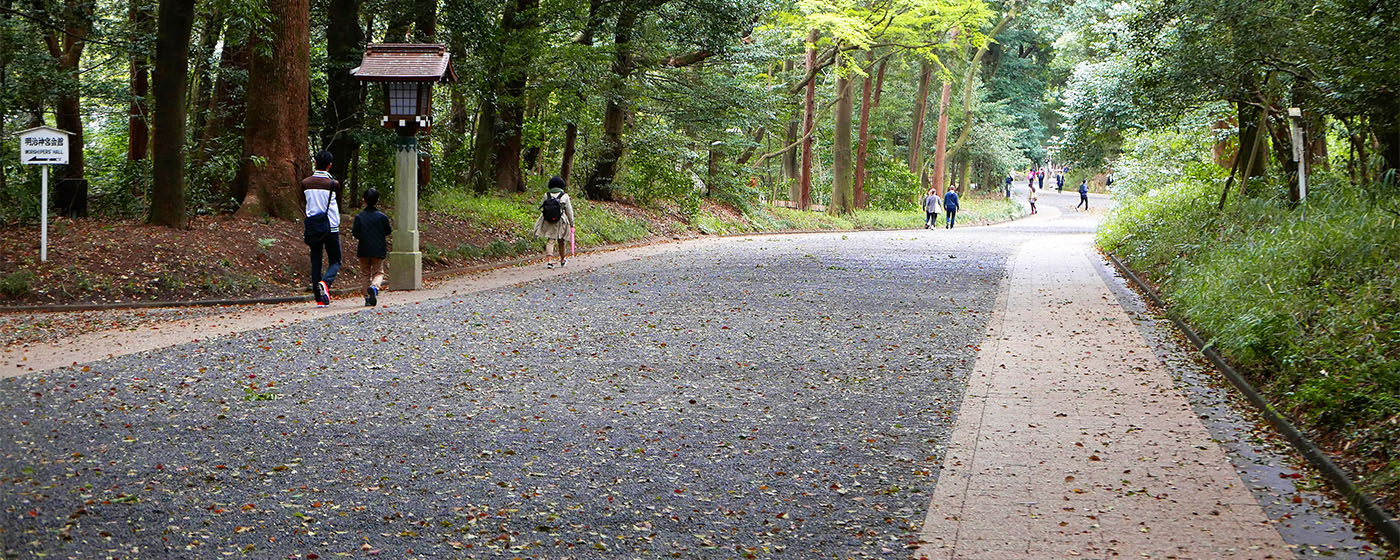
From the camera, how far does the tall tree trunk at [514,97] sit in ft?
62.4

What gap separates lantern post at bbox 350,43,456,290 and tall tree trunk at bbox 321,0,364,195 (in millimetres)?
3397

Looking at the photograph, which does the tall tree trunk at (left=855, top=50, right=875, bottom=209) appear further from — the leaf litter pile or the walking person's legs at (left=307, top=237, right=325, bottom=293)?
the walking person's legs at (left=307, top=237, right=325, bottom=293)

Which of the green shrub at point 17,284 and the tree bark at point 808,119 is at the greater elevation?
the tree bark at point 808,119

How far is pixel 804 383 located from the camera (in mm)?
8352

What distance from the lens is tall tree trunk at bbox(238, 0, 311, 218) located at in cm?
1584

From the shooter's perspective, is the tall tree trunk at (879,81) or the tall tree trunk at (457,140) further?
the tall tree trunk at (879,81)

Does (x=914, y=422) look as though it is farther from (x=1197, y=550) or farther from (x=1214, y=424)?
(x=1197, y=550)

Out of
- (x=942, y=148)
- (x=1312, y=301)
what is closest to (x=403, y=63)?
(x=1312, y=301)

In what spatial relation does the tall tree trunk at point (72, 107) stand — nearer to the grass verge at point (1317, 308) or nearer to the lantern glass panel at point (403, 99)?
the lantern glass panel at point (403, 99)

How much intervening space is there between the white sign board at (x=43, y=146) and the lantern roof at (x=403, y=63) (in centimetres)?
353

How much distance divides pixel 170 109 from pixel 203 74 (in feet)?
18.5

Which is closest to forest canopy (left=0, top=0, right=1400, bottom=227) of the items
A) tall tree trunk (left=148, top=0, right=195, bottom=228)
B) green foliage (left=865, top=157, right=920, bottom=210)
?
tall tree trunk (left=148, top=0, right=195, bottom=228)

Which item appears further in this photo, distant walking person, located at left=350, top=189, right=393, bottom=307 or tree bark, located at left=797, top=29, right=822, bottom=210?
tree bark, located at left=797, top=29, right=822, bottom=210

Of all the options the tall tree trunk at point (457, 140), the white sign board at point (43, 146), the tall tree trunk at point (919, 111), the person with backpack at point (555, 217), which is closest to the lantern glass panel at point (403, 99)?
the person with backpack at point (555, 217)
